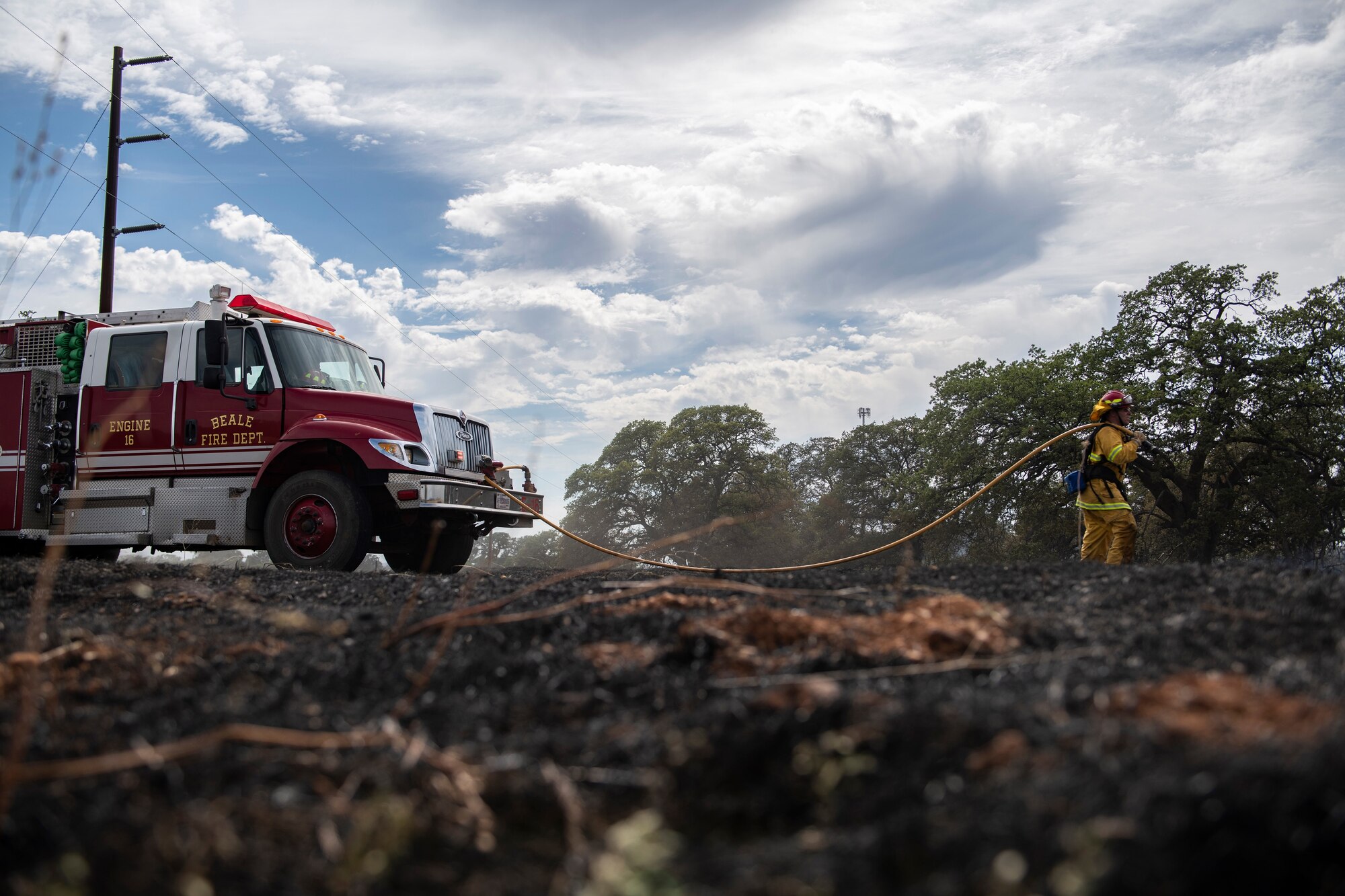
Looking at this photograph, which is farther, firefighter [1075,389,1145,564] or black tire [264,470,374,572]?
firefighter [1075,389,1145,564]

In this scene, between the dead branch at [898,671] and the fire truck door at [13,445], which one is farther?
the fire truck door at [13,445]

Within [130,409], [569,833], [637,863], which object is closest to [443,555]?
[130,409]

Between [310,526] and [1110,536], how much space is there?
32.5 feet

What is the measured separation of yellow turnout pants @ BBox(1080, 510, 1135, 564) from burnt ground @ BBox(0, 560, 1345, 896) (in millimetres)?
6586

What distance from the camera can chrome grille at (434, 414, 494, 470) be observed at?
1134 cm

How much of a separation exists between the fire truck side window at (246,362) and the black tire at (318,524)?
1394mm

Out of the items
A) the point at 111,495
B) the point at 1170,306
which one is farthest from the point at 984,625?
the point at 1170,306

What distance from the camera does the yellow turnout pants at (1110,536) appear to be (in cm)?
1073

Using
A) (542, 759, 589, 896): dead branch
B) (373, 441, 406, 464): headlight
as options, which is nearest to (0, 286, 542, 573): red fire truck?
(373, 441, 406, 464): headlight

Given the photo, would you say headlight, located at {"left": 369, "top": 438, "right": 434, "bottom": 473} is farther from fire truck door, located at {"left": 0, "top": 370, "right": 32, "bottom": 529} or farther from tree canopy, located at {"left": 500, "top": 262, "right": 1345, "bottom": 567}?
tree canopy, located at {"left": 500, "top": 262, "right": 1345, "bottom": 567}

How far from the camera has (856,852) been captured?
195 cm

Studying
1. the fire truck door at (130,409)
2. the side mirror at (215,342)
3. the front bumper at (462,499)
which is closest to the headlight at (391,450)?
the front bumper at (462,499)

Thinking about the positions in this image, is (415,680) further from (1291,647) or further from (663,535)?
(663,535)

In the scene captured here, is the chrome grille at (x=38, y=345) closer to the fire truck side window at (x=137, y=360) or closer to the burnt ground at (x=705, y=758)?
the fire truck side window at (x=137, y=360)
